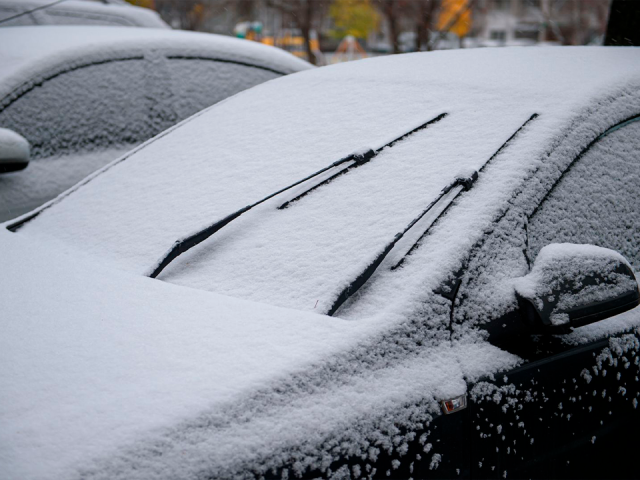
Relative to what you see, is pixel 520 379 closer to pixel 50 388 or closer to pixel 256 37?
pixel 50 388

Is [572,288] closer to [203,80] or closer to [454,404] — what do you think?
[454,404]

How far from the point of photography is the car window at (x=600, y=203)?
179 cm

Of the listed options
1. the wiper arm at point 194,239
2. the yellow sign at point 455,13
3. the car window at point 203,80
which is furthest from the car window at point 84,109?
the yellow sign at point 455,13

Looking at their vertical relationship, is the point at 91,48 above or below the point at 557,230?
above

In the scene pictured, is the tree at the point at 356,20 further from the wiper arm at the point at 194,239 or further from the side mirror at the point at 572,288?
the side mirror at the point at 572,288

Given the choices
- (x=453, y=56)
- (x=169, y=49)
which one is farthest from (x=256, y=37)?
(x=453, y=56)

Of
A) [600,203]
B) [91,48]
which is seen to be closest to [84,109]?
[91,48]

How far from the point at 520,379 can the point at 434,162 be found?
2.10 ft

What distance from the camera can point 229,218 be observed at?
76.7 inches

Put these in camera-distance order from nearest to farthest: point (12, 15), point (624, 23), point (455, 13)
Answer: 1. point (624, 23)
2. point (12, 15)
3. point (455, 13)

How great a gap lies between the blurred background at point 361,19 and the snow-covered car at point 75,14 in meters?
5.43

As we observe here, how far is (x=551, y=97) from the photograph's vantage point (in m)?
1.97

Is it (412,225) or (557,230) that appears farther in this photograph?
(557,230)

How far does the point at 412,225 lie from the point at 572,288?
1.34ft
